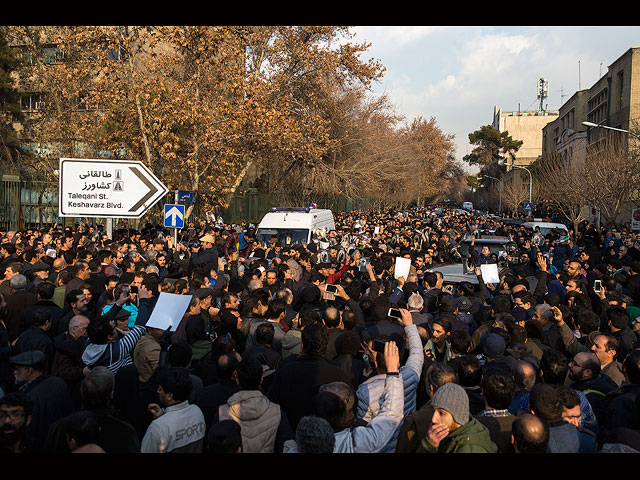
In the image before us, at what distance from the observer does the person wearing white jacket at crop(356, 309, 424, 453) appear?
4.02 metres

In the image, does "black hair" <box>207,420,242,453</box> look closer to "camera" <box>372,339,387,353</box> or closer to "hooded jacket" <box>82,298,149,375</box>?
"camera" <box>372,339,387,353</box>

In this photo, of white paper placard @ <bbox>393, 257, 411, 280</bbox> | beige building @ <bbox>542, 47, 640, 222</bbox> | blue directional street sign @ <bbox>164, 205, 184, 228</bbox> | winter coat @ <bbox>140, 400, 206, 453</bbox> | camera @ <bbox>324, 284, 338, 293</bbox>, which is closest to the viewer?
winter coat @ <bbox>140, 400, 206, 453</bbox>

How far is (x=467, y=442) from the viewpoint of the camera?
3191 millimetres

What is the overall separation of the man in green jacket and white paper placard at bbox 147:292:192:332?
289 cm

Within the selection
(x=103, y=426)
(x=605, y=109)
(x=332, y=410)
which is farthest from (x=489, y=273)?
(x=605, y=109)

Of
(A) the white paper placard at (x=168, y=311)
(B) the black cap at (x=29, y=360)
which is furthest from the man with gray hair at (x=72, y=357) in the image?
(A) the white paper placard at (x=168, y=311)

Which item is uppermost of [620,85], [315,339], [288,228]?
[620,85]

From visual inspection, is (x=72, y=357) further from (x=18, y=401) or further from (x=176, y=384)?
(x=176, y=384)

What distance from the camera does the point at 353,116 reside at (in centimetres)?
3872

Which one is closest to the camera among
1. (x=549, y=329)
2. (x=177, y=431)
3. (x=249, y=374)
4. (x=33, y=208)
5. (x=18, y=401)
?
(x=18, y=401)

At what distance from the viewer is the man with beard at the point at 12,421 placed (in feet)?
11.4

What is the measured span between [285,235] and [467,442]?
48.3 feet

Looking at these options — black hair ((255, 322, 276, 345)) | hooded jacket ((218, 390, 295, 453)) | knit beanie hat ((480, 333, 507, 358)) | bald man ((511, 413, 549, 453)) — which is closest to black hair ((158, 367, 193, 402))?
hooded jacket ((218, 390, 295, 453))
